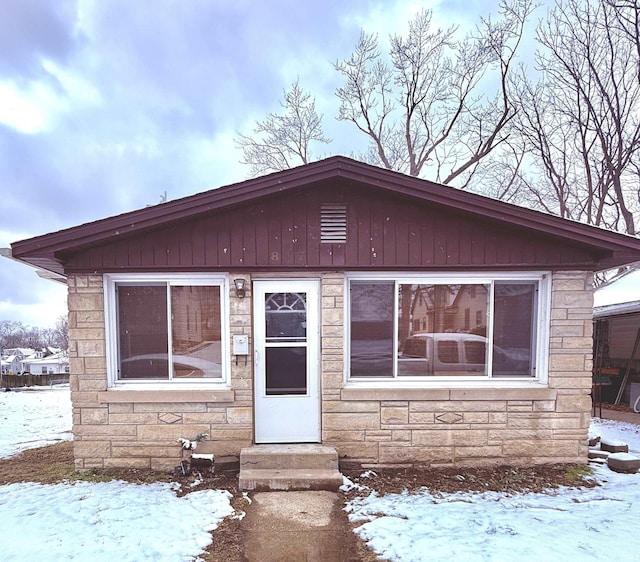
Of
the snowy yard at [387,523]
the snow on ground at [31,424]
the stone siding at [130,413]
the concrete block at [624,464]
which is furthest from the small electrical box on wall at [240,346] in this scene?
the concrete block at [624,464]

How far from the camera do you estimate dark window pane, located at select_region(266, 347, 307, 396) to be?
4.65 m

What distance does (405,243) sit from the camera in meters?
4.50

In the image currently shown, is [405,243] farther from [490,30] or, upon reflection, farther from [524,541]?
[490,30]

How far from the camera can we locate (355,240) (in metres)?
4.50

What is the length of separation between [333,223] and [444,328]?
203cm

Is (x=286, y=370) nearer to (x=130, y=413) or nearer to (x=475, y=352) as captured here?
(x=130, y=413)

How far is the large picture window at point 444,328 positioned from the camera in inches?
184

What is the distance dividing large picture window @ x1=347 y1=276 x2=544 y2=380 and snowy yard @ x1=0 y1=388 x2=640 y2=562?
1449 mm

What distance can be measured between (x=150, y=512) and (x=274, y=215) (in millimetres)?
3476

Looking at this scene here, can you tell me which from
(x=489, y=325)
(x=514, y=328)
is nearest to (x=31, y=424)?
(x=489, y=325)

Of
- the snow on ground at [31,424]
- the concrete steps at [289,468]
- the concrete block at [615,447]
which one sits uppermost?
the concrete steps at [289,468]

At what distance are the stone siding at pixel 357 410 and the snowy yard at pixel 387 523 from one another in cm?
55

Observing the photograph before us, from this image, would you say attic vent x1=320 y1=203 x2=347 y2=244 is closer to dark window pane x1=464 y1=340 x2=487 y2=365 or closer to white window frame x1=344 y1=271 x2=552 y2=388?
white window frame x1=344 y1=271 x2=552 y2=388

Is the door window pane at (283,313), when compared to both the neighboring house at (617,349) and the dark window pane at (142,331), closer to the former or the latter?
the dark window pane at (142,331)
